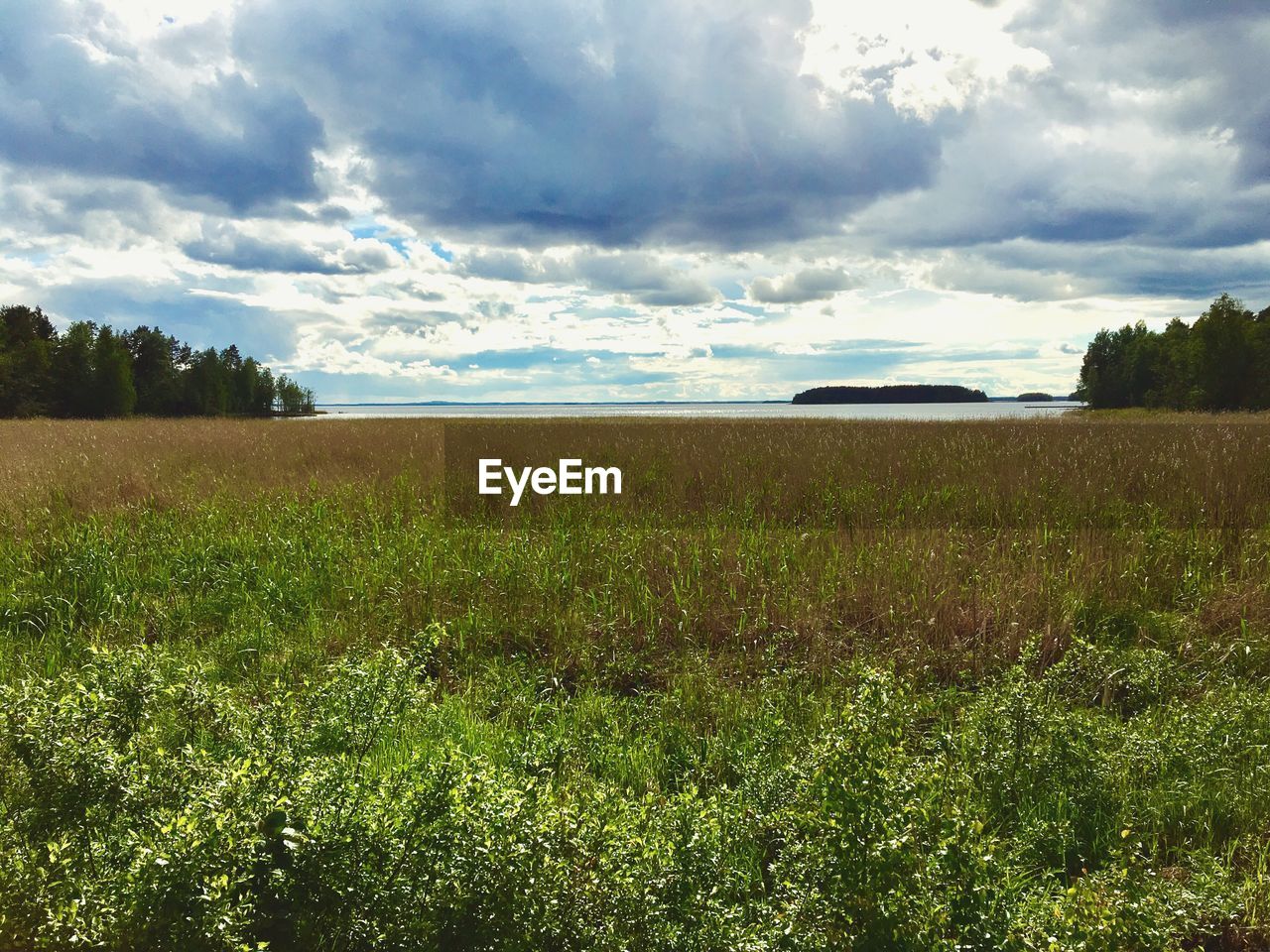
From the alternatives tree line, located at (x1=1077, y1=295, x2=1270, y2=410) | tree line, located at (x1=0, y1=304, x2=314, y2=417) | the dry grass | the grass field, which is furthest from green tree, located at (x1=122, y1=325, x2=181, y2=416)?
tree line, located at (x1=1077, y1=295, x2=1270, y2=410)

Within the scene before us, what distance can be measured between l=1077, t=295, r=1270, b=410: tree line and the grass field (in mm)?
53740

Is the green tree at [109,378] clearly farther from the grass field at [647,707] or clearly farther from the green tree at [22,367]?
the grass field at [647,707]

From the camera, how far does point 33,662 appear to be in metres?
5.18

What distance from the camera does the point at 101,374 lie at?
61.6 m

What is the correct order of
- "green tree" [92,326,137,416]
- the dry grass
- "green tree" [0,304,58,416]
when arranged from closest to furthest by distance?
the dry grass → "green tree" [0,304,58,416] → "green tree" [92,326,137,416]

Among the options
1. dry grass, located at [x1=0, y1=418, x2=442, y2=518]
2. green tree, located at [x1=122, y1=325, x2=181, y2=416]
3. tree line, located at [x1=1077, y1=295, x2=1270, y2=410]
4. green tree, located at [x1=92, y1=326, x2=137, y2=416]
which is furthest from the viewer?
green tree, located at [x1=122, y1=325, x2=181, y2=416]

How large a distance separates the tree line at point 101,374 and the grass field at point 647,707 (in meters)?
59.9

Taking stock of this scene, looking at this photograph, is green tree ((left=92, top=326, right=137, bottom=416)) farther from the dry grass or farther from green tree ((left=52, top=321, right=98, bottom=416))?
the dry grass

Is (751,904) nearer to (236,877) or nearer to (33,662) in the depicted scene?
(236,877)

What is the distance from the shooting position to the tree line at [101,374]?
57.2m

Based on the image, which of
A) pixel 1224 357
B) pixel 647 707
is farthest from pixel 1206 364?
pixel 647 707

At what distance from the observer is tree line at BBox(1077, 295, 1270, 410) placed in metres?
57.5

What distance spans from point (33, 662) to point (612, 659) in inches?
166

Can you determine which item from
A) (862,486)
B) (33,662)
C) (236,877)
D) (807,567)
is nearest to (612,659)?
(807,567)
